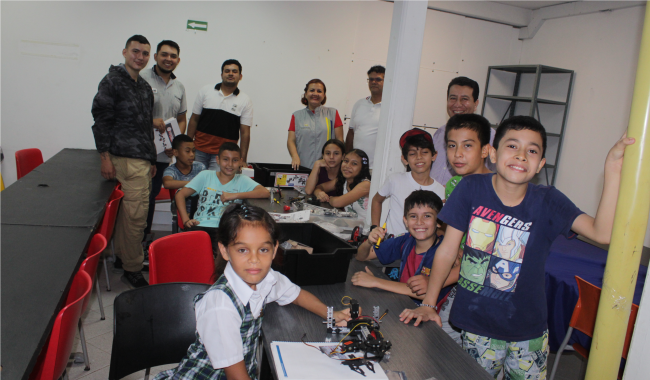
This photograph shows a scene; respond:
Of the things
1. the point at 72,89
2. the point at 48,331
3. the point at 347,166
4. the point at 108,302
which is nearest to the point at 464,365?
the point at 48,331

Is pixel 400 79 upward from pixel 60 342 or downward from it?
upward

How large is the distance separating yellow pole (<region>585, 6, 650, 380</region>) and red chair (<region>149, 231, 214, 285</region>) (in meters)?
1.53

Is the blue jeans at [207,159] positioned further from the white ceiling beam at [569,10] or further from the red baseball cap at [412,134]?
the white ceiling beam at [569,10]

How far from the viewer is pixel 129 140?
3.03 m

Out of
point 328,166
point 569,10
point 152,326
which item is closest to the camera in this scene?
point 152,326

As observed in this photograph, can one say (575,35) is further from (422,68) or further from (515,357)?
(515,357)

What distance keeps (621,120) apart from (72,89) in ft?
18.6

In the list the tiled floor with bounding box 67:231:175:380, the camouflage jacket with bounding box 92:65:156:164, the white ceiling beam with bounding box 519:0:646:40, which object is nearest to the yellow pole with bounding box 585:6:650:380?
the tiled floor with bounding box 67:231:175:380

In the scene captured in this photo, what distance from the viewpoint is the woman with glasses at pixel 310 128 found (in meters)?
4.14

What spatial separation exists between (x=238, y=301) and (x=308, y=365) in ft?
0.93

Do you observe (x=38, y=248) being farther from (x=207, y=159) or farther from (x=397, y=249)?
(x=207, y=159)

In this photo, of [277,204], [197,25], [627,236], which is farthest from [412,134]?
[197,25]

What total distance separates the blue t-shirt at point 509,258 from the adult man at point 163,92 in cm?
313

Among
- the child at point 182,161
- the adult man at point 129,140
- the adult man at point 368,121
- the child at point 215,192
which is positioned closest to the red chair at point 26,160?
the adult man at point 129,140
